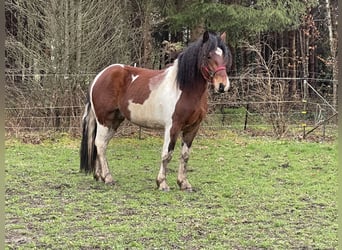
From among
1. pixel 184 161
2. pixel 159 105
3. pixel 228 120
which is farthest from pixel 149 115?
pixel 228 120

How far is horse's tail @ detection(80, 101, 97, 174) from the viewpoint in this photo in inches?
203

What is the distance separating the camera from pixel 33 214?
377cm

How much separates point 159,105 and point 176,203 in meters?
1.06

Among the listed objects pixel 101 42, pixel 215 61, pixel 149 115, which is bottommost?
pixel 149 115

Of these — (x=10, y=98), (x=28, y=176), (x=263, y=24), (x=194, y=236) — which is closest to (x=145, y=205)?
(x=194, y=236)

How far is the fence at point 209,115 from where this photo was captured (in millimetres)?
8555

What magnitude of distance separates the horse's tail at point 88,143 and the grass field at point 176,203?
0.16 meters

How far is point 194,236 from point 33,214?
1.42 meters

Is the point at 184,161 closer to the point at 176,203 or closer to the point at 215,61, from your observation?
the point at 176,203

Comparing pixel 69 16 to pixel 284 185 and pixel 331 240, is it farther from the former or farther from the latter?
pixel 331 240

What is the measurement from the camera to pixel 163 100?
4633mm

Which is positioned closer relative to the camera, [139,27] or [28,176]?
[28,176]

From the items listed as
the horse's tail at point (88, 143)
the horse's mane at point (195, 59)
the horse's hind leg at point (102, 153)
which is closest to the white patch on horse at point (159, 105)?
the horse's mane at point (195, 59)

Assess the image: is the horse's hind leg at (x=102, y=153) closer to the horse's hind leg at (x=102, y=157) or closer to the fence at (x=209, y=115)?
the horse's hind leg at (x=102, y=157)
